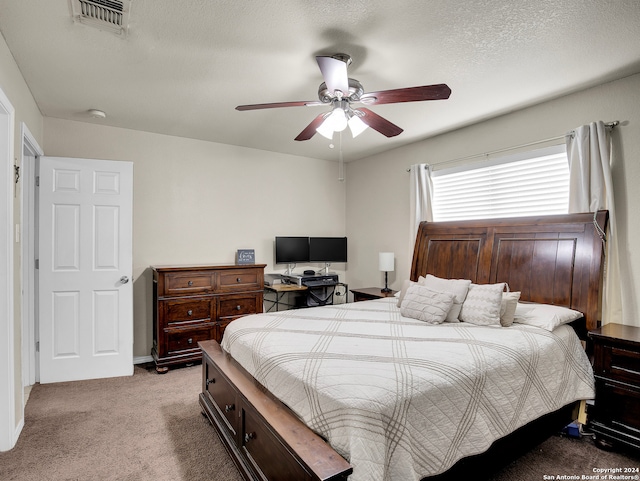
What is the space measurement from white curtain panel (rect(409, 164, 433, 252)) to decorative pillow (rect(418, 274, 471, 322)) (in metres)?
1.07

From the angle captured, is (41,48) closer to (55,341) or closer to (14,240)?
(14,240)

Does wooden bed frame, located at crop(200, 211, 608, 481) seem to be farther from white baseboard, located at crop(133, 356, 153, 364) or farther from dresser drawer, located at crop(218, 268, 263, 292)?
white baseboard, located at crop(133, 356, 153, 364)

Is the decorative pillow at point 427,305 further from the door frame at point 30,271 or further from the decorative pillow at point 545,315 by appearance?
the door frame at point 30,271

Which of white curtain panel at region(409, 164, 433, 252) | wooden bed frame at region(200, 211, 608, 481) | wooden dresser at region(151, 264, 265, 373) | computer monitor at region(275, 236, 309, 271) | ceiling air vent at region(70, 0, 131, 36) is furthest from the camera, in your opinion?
computer monitor at region(275, 236, 309, 271)

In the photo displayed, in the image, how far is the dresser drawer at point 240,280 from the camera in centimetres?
401

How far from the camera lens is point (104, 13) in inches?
77.7

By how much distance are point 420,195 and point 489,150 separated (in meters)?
0.88

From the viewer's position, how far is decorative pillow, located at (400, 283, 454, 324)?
2680mm

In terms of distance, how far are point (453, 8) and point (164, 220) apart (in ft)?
11.6

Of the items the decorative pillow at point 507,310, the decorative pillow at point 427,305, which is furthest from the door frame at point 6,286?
the decorative pillow at point 507,310

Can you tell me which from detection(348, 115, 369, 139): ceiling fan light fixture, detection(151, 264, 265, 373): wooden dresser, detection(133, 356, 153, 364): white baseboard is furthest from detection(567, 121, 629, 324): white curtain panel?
detection(133, 356, 153, 364): white baseboard

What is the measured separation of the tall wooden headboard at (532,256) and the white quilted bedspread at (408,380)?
17.1 inches

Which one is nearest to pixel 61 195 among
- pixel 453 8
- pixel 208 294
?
pixel 208 294

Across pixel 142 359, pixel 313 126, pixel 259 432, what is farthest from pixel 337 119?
pixel 142 359
